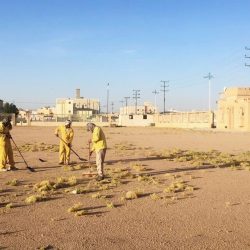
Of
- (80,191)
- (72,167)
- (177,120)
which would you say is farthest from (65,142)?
(177,120)

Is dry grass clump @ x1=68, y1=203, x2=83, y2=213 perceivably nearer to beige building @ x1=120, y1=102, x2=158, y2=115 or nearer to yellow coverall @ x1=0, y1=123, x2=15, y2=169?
yellow coverall @ x1=0, y1=123, x2=15, y2=169

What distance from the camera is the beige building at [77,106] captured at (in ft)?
501

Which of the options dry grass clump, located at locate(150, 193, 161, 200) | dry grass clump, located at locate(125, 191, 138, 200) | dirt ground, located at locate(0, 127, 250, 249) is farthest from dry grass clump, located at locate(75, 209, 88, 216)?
dry grass clump, located at locate(150, 193, 161, 200)

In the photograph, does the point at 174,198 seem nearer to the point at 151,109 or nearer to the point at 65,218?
the point at 65,218

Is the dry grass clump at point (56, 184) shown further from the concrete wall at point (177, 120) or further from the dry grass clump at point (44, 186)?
the concrete wall at point (177, 120)

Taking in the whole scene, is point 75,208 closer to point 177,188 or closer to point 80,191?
point 80,191

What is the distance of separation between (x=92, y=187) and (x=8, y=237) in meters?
5.15

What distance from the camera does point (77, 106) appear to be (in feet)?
538

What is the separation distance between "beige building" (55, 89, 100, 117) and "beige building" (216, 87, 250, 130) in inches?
3214

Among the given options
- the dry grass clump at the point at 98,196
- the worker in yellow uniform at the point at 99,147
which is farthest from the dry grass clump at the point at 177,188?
the worker in yellow uniform at the point at 99,147

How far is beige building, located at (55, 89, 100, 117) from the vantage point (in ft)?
501

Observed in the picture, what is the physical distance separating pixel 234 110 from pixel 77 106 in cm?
→ 10641

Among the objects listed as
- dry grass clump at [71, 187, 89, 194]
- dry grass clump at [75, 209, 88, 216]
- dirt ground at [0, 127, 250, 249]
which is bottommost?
dirt ground at [0, 127, 250, 249]

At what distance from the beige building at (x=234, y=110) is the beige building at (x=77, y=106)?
81.6 meters
